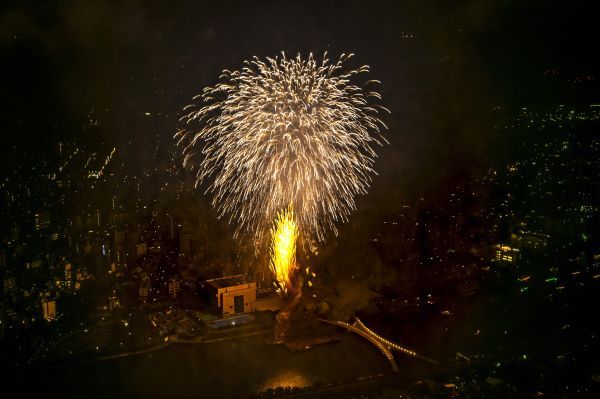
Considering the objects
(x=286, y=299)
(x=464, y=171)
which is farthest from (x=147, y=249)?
(x=464, y=171)

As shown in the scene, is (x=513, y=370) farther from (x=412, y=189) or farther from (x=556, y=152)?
→ (x=556, y=152)

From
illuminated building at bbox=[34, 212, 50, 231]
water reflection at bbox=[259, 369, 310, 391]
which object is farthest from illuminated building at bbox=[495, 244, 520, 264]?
illuminated building at bbox=[34, 212, 50, 231]

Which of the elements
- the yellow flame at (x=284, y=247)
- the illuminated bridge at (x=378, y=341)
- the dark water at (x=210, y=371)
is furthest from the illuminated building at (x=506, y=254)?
the yellow flame at (x=284, y=247)

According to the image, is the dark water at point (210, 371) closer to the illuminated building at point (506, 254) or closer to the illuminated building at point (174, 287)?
the illuminated building at point (174, 287)

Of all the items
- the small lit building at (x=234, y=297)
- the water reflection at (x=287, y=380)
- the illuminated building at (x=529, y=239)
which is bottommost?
the water reflection at (x=287, y=380)

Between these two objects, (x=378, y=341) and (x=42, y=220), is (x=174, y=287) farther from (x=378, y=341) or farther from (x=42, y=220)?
(x=378, y=341)

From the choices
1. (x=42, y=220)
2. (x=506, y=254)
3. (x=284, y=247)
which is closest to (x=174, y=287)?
(x=284, y=247)
